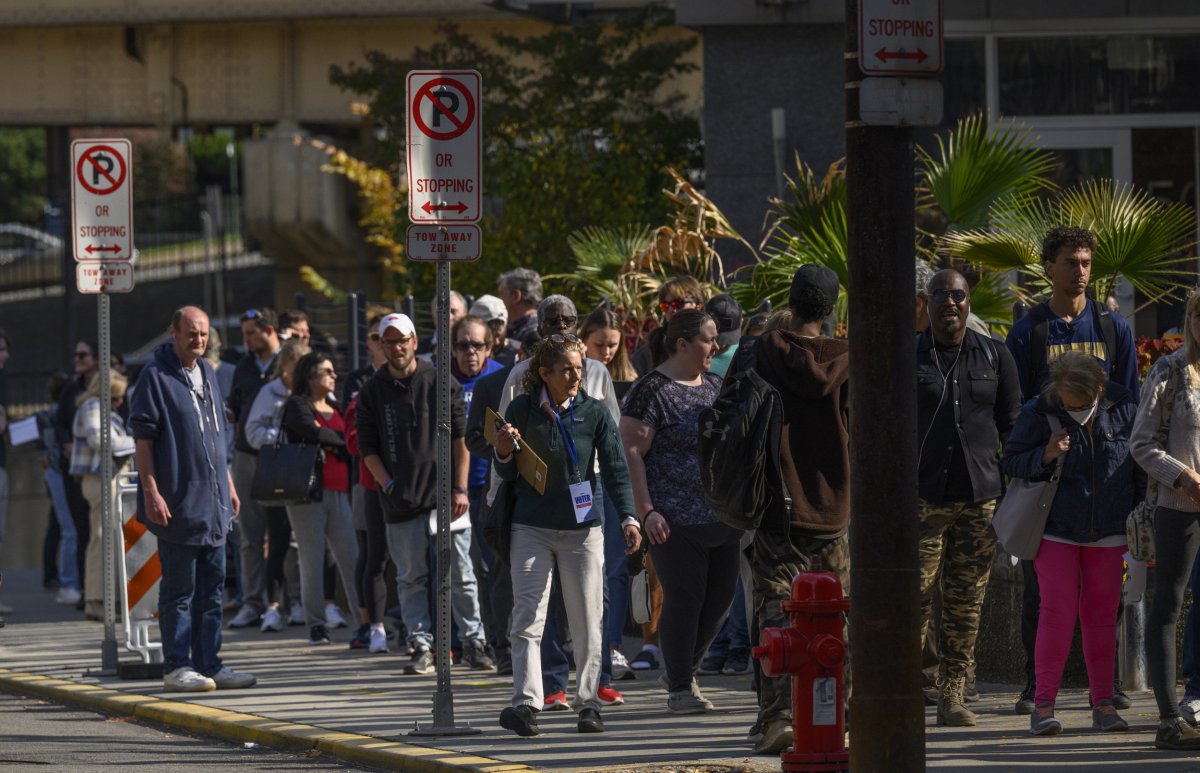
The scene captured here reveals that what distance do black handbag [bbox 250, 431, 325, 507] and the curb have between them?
1.99m

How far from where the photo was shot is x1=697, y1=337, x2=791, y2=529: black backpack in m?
8.58

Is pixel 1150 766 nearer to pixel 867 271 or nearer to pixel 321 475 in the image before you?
pixel 867 271

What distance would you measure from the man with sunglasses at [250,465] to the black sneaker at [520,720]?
5.94 metres

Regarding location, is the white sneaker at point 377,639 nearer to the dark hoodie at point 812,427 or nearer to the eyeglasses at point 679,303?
the eyeglasses at point 679,303

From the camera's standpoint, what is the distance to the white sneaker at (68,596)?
1767cm

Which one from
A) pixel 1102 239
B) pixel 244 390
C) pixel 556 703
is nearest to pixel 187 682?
pixel 556 703

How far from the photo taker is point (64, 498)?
18.7 m

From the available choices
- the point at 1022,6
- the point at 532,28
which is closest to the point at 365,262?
the point at 532,28

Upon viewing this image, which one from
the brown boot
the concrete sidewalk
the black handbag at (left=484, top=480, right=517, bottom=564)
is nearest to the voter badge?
the black handbag at (left=484, top=480, right=517, bottom=564)

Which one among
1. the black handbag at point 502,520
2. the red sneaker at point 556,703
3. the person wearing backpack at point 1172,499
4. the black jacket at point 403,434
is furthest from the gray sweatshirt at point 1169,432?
the black jacket at point 403,434

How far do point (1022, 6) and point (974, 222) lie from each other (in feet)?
16.9

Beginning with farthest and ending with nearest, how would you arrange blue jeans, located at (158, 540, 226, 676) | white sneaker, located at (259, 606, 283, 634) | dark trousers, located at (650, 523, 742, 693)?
1. white sneaker, located at (259, 606, 283, 634)
2. blue jeans, located at (158, 540, 226, 676)
3. dark trousers, located at (650, 523, 742, 693)

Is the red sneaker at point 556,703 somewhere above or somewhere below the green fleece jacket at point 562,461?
below

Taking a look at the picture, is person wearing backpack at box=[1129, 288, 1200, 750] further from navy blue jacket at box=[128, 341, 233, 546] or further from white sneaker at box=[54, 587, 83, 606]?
white sneaker at box=[54, 587, 83, 606]
